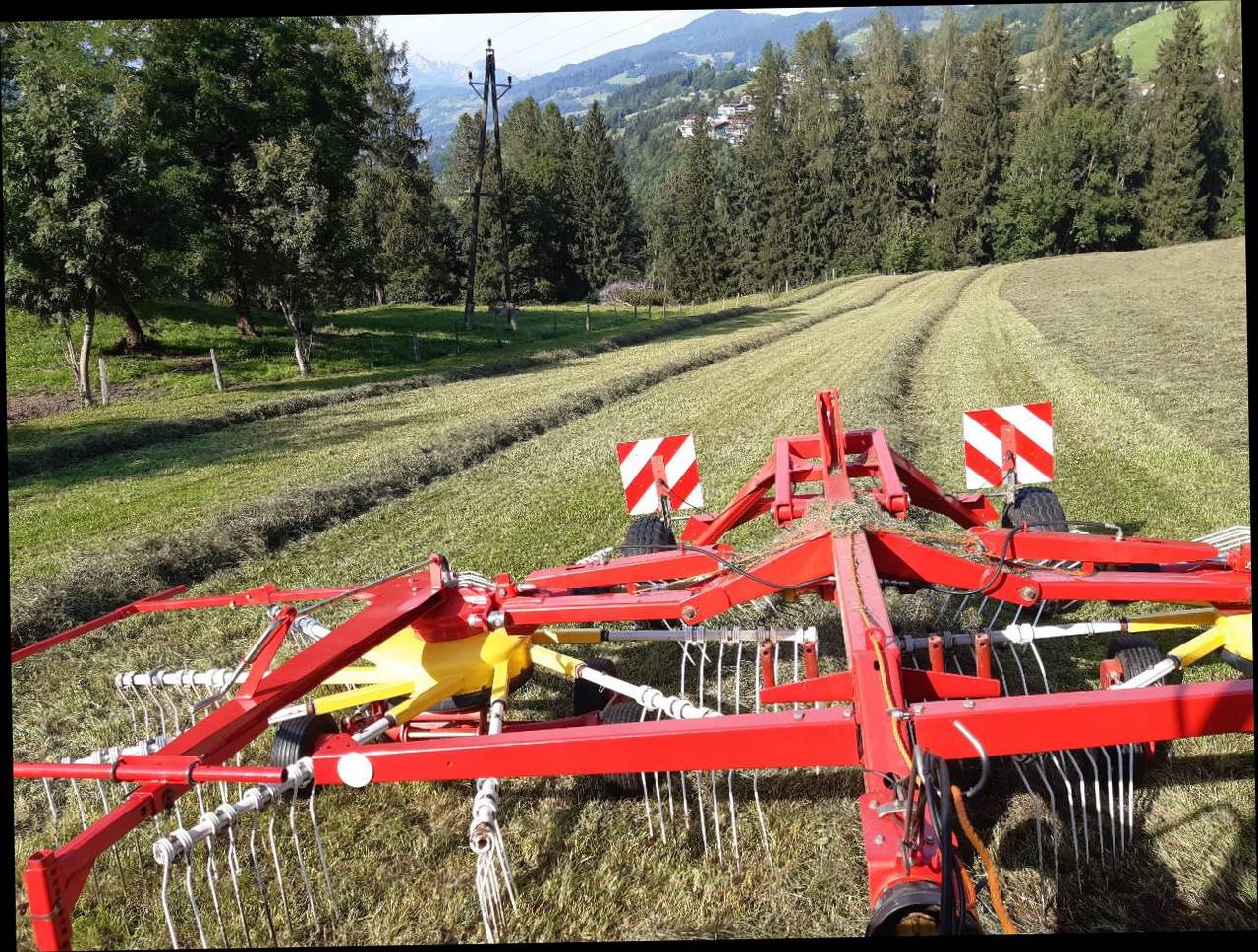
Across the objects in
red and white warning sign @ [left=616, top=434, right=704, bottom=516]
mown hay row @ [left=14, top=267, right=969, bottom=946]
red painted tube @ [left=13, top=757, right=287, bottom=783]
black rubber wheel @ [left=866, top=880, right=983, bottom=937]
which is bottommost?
mown hay row @ [left=14, top=267, right=969, bottom=946]

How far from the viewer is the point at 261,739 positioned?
4520 millimetres

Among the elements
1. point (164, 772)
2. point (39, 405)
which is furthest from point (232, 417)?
point (164, 772)

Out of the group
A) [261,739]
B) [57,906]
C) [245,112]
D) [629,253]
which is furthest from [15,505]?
[629,253]

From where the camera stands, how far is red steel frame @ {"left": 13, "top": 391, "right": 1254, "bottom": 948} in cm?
→ 245

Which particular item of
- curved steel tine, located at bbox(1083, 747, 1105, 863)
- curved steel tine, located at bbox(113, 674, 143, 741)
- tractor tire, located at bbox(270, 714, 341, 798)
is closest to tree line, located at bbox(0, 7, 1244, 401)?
curved steel tine, located at bbox(113, 674, 143, 741)

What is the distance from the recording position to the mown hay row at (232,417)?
1300cm

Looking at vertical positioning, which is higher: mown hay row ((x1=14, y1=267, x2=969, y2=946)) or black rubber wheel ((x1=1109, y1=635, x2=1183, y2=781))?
black rubber wheel ((x1=1109, y1=635, x2=1183, y2=781))

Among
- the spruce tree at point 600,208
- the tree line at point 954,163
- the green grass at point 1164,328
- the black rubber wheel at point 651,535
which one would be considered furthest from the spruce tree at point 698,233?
the black rubber wheel at point 651,535

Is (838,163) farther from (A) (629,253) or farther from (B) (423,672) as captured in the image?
(B) (423,672)

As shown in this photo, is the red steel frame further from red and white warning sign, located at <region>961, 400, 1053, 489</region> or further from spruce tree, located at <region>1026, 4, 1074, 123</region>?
spruce tree, located at <region>1026, 4, 1074, 123</region>

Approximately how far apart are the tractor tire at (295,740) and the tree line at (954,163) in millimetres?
70485

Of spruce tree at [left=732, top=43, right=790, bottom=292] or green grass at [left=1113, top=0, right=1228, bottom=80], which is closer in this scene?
spruce tree at [left=732, top=43, right=790, bottom=292]

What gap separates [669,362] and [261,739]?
60.2ft

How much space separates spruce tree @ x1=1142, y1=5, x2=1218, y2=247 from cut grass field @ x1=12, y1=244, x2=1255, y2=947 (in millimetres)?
60986
